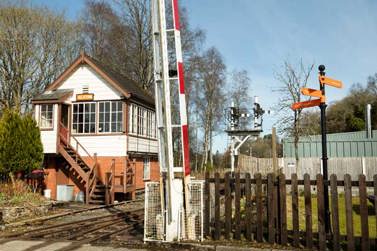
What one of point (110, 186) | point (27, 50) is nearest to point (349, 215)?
point (110, 186)

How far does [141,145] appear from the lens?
76.8 ft

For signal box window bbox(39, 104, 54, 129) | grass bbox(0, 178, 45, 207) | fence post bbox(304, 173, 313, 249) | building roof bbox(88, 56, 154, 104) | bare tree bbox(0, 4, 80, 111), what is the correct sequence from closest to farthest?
1. fence post bbox(304, 173, 313, 249)
2. grass bbox(0, 178, 45, 207)
3. signal box window bbox(39, 104, 54, 129)
4. building roof bbox(88, 56, 154, 104)
5. bare tree bbox(0, 4, 80, 111)

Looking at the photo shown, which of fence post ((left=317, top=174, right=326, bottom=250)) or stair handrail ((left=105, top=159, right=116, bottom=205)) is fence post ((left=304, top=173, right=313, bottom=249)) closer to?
fence post ((left=317, top=174, right=326, bottom=250))

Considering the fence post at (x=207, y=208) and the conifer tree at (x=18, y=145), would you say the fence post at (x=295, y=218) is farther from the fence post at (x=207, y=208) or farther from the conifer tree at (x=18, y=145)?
the conifer tree at (x=18, y=145)

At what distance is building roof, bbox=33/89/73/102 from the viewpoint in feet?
68.4

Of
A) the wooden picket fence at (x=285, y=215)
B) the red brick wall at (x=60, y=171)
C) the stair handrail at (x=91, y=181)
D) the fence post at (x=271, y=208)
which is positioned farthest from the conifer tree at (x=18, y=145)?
the fence post at (x=271, y=208)

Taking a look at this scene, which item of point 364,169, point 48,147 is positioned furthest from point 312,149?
point 48,147

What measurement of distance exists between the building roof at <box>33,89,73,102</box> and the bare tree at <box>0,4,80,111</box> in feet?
40.8

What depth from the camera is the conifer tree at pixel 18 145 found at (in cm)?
1647

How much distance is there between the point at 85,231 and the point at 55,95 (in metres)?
12.7

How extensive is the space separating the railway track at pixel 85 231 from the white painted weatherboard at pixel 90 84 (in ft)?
31.9

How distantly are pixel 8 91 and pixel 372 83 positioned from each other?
2153 inches

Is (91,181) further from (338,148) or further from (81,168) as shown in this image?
(338,148)

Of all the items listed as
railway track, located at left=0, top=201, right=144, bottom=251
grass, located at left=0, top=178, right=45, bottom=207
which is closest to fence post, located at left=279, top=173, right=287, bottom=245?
railway track, located at left=0, top=201, right=144, bottom=251
